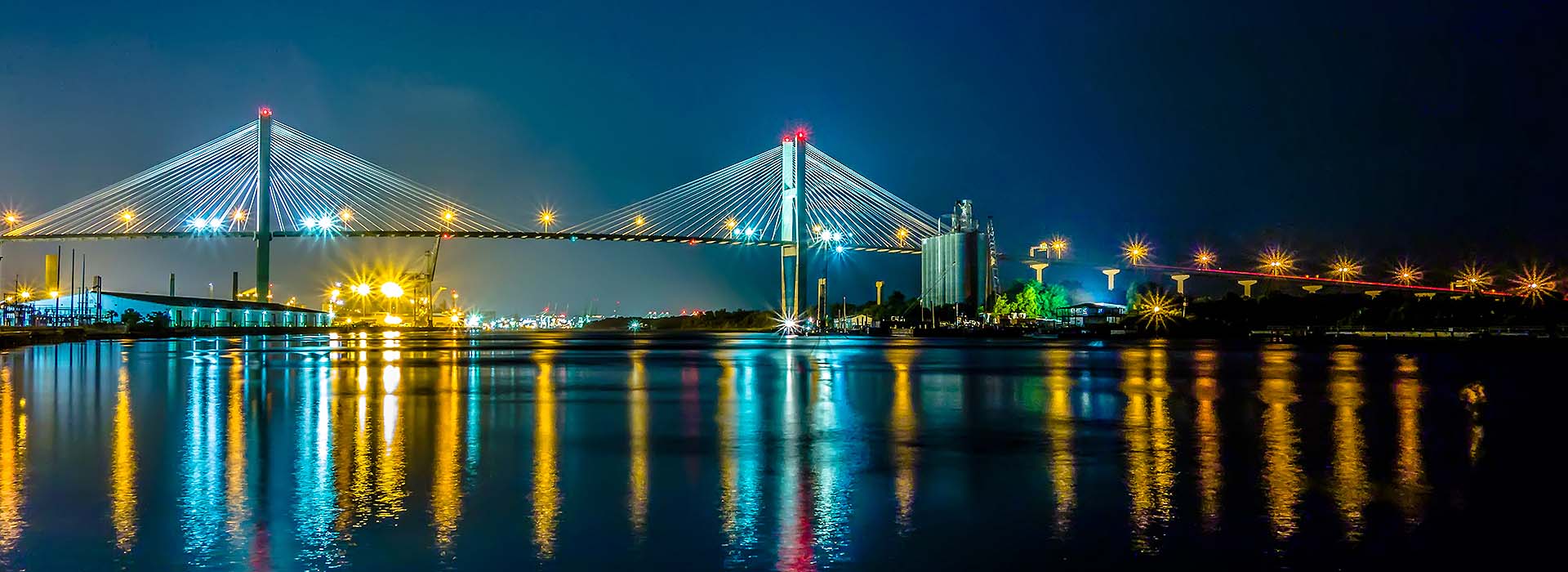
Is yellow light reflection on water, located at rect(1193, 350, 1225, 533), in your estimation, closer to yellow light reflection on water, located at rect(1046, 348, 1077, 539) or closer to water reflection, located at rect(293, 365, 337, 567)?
yellow light reflection on water, located at rect(1046, 348, 1077, 539)

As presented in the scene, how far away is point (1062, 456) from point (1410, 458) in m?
2.95

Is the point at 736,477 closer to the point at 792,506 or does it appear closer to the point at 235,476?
the point at 792,506

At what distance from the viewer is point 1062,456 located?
10742 millimetres

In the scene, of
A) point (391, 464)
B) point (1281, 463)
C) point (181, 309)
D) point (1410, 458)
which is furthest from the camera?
point (181, 309)

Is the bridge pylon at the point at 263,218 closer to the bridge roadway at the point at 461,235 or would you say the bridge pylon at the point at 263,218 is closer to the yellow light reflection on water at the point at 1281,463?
the bridge roadway at the point at 461,235

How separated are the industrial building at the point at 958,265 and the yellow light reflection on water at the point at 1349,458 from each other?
247ft

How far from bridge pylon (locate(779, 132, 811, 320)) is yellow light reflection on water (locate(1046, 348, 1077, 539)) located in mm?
50298

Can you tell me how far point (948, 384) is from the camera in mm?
21984

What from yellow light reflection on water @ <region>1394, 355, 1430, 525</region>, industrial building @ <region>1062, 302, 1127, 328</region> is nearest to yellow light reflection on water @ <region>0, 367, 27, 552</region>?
yellow light reflection on water @ <region>1394, 355, 1430, 525</region>

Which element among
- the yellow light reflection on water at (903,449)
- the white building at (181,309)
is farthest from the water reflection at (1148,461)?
the white building at (181,309)

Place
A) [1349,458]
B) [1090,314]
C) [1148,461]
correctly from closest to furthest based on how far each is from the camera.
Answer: [1148,461] < [1349,458] < [1090,314]

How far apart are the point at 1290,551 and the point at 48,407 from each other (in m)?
14.7

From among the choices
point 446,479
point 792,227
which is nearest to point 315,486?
point 446,479

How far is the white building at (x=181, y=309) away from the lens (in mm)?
88438
